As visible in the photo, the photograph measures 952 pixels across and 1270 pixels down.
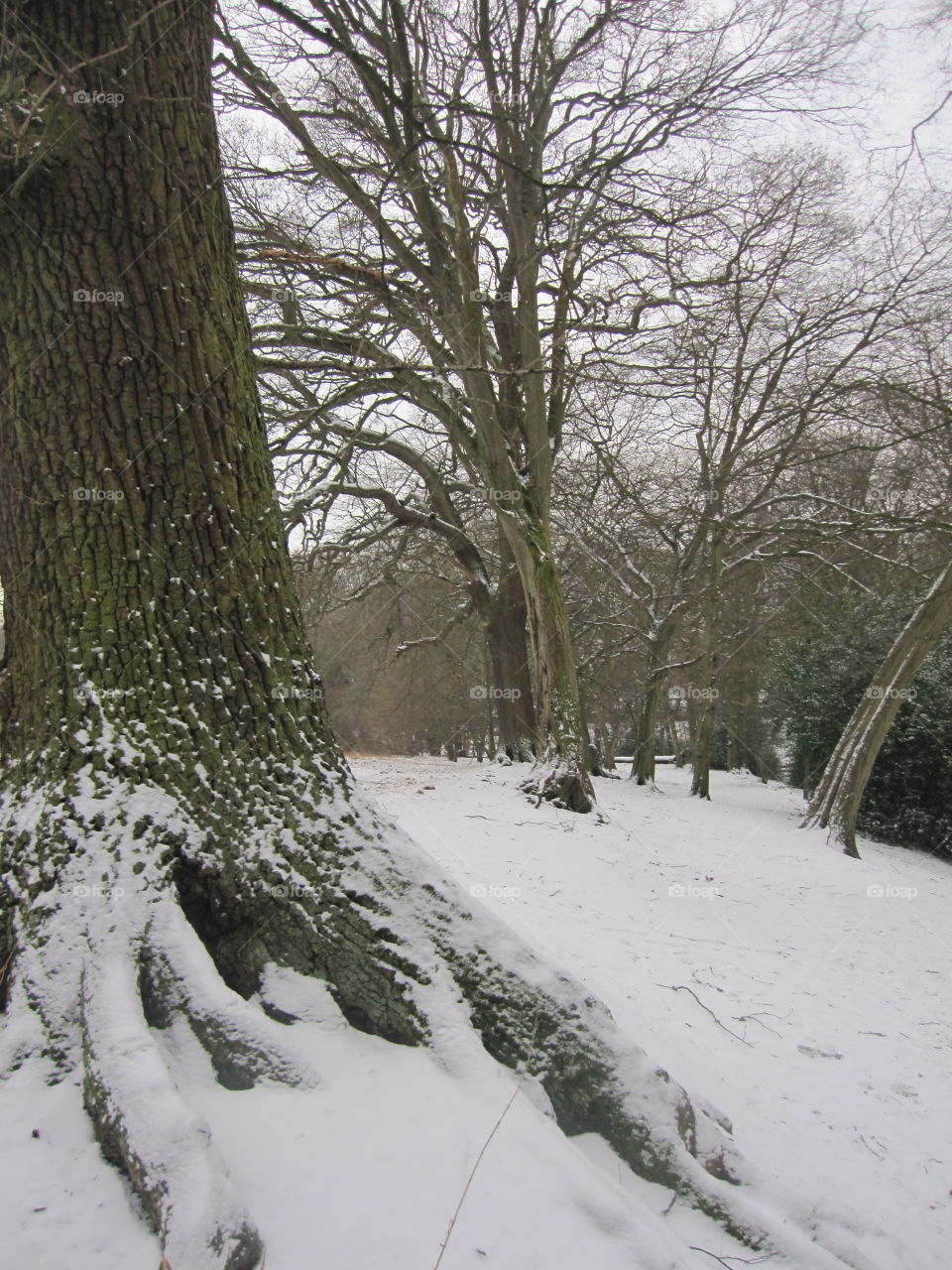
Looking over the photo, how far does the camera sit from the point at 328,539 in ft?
35.7

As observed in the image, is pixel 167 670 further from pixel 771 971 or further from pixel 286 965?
pixel 771 971

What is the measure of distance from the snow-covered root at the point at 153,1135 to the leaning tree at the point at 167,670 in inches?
8.2

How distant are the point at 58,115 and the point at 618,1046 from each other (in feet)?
11.1

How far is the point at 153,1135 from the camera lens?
1.48 metres

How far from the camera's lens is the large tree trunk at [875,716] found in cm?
934

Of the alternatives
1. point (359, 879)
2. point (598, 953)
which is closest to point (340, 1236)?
point (359, 879)
